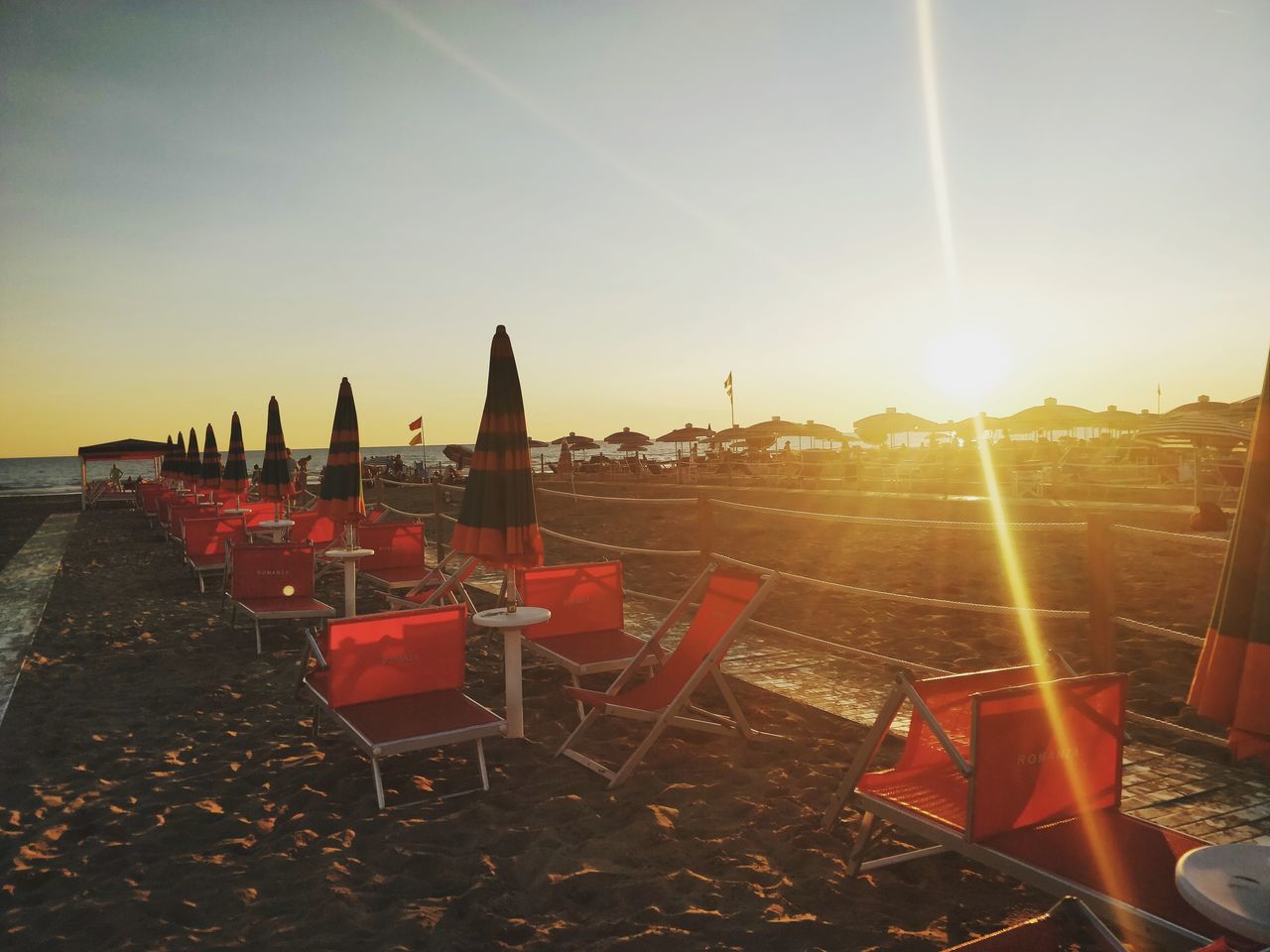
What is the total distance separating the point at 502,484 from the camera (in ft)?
16.6

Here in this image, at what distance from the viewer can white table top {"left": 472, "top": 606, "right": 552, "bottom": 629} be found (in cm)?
477

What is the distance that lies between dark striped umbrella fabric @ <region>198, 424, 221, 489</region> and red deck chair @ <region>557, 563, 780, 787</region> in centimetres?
1350

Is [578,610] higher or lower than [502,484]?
lower

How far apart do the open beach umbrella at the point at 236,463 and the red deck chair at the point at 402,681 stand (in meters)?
10.1

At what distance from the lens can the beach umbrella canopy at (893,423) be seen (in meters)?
30.3

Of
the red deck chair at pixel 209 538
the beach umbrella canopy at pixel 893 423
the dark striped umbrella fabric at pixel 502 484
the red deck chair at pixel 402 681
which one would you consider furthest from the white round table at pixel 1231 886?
the beach umbrella canopy at pixel 893 423

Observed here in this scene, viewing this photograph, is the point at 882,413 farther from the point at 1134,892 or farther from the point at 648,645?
the point at 1134,892

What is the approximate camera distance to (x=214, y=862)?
3410 millimetres

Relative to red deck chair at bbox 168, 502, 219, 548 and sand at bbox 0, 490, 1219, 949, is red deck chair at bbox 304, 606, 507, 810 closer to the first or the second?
sand at bbox 0, 490, 1219, 949

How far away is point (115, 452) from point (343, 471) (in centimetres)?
2526

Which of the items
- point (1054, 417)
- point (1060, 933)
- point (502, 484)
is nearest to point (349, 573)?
point (502, 484)

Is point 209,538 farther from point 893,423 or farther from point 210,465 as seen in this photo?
point 893,423

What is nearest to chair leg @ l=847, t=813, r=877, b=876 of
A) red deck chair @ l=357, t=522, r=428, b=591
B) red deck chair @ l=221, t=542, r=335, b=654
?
red deck chair @ l=221, t=542, r=335, b=654

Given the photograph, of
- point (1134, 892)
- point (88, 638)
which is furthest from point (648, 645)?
point (88, 638)
